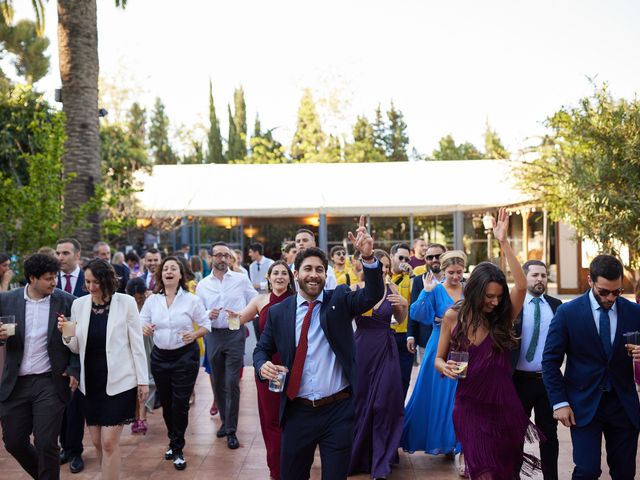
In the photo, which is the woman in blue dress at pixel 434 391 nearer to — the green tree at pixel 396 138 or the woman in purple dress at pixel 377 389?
the woman in purple dress at pixel 377 389

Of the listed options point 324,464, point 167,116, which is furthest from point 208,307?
point 167,116

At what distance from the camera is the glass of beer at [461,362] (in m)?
4.11

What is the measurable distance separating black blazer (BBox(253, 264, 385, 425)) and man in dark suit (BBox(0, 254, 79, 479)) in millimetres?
1786

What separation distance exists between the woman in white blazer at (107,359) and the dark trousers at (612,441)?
10.3 feet

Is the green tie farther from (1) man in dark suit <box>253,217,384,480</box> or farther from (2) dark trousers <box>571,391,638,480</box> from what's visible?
(1) man in dark suit <box>253,217,384,480</box>

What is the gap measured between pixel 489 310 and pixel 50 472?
3402mm

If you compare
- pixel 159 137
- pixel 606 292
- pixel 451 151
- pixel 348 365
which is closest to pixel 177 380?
pixel 348 365

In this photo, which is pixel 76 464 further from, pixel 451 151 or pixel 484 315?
pixel 451 151

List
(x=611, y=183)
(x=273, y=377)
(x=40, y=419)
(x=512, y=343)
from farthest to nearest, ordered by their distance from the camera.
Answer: (x=611, y=183) → (x=40, y=419) → (x=512, y=343) → (x=273, y=377)

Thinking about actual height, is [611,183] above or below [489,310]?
above

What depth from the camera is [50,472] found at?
5.10 meters

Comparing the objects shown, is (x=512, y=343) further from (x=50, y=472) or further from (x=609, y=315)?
(x=50, y=472)

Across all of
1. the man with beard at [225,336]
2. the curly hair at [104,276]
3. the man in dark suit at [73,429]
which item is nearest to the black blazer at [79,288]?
the man in dark suit at [73,429]

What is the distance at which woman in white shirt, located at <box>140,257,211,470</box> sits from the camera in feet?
21.1
